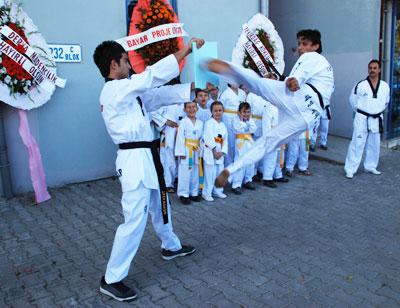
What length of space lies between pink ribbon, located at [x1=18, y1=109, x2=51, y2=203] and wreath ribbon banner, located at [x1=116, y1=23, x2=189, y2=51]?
1912 millimetres

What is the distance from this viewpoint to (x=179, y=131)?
5953 millimetres

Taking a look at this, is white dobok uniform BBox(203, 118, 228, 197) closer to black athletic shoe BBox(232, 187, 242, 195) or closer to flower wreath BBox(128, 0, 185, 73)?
black athletic shoe BBox(232, 187, 242, 195)

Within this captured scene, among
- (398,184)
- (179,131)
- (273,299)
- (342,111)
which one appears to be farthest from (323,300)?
(342,111)

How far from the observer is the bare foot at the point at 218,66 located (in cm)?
352

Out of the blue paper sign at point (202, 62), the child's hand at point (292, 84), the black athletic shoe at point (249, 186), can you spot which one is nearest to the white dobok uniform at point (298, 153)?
the black athletic shoe at point (249, 186)

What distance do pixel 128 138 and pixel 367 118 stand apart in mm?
5277

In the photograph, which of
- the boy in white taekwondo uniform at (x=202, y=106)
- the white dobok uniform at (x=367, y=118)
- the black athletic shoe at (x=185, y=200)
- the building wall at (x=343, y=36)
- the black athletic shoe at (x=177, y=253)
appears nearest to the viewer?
the black athletic shoe at (x=177, y=253)

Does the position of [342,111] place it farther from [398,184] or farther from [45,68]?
[45,68]

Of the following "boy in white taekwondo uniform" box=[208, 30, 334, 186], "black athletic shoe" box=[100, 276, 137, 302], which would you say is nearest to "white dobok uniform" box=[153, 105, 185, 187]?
"boy in white taekwondo uniform" box=[208, 30, 334, 186]

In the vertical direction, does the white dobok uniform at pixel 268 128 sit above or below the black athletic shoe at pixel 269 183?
above

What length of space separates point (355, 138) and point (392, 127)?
3.50 m

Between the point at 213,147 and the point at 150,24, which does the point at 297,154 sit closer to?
the point at 213,147

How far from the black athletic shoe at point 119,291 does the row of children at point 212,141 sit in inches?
98.1

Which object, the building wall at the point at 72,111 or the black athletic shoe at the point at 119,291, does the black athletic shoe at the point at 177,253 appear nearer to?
the black athletic shoe at the point at 119,291
